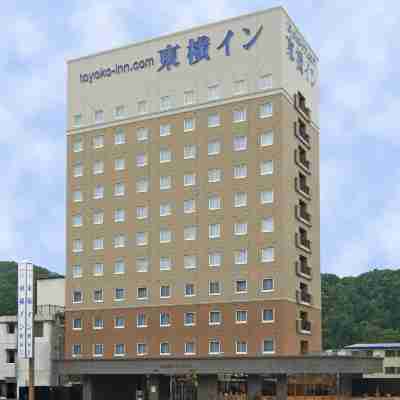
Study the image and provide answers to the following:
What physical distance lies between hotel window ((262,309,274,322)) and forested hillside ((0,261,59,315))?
3128 inches

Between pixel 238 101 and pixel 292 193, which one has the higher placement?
pixel 238 101

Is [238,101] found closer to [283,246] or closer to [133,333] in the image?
[283,246]

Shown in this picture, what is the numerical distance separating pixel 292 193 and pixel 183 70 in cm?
1884

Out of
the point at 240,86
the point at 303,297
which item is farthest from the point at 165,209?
the point at 303,297

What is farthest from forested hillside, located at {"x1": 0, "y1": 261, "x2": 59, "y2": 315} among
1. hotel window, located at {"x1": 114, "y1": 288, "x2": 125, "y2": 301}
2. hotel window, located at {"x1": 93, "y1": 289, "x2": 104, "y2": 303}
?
hotel window, located at {"x1": 114, "y1": 288, "x2": 125, "y2": 301}

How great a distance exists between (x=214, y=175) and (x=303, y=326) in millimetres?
19031

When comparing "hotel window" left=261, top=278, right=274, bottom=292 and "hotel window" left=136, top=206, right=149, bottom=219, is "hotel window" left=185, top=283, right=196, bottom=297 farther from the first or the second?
"hotel window" left=136, top=206, right=149, bottom=219

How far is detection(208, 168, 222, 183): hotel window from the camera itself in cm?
8994

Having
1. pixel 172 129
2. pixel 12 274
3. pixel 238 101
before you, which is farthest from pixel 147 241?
pixel 12 274

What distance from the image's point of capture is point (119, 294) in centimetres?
9375

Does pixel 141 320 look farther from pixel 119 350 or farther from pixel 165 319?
pixel 119 350

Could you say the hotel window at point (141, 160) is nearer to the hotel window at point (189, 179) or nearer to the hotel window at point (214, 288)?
the hotel window at point (189, 179)

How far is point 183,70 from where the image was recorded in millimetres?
93750

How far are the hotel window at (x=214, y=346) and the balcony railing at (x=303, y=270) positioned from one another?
37.5ft
